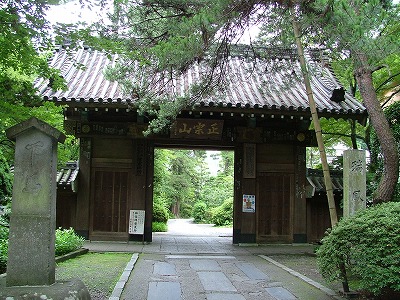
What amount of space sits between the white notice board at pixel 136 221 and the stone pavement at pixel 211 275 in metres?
0.43

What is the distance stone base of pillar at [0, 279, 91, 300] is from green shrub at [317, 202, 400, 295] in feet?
11.6

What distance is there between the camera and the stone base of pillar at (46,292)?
457 cm

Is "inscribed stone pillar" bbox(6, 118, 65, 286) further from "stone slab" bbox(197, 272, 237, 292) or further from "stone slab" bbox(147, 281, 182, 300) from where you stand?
"stone slab" bbox(197, 272, 237, 292)

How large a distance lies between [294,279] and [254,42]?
188 inches

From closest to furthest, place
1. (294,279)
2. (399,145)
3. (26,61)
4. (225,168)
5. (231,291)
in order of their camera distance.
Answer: (26,61) < (231,291) < (294,279) < (399,145) < (225,168)

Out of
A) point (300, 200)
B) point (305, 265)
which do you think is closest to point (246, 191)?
point (300, 200)

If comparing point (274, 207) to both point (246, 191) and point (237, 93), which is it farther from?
point (237, 93)

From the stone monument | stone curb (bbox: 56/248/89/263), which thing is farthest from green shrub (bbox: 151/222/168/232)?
the stone monument

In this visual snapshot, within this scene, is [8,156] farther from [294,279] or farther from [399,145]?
[399,145]

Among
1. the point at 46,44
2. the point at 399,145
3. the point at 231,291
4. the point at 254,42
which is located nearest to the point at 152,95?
the point at 254,42

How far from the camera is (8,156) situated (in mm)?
9031

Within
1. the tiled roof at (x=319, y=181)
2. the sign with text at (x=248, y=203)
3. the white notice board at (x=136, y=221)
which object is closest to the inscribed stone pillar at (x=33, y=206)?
the white notice board at (x=136, y=221)

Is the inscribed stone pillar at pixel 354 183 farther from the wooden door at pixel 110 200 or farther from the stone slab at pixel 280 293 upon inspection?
the wooden door at pixel 110 200

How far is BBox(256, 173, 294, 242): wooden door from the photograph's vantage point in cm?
1323
